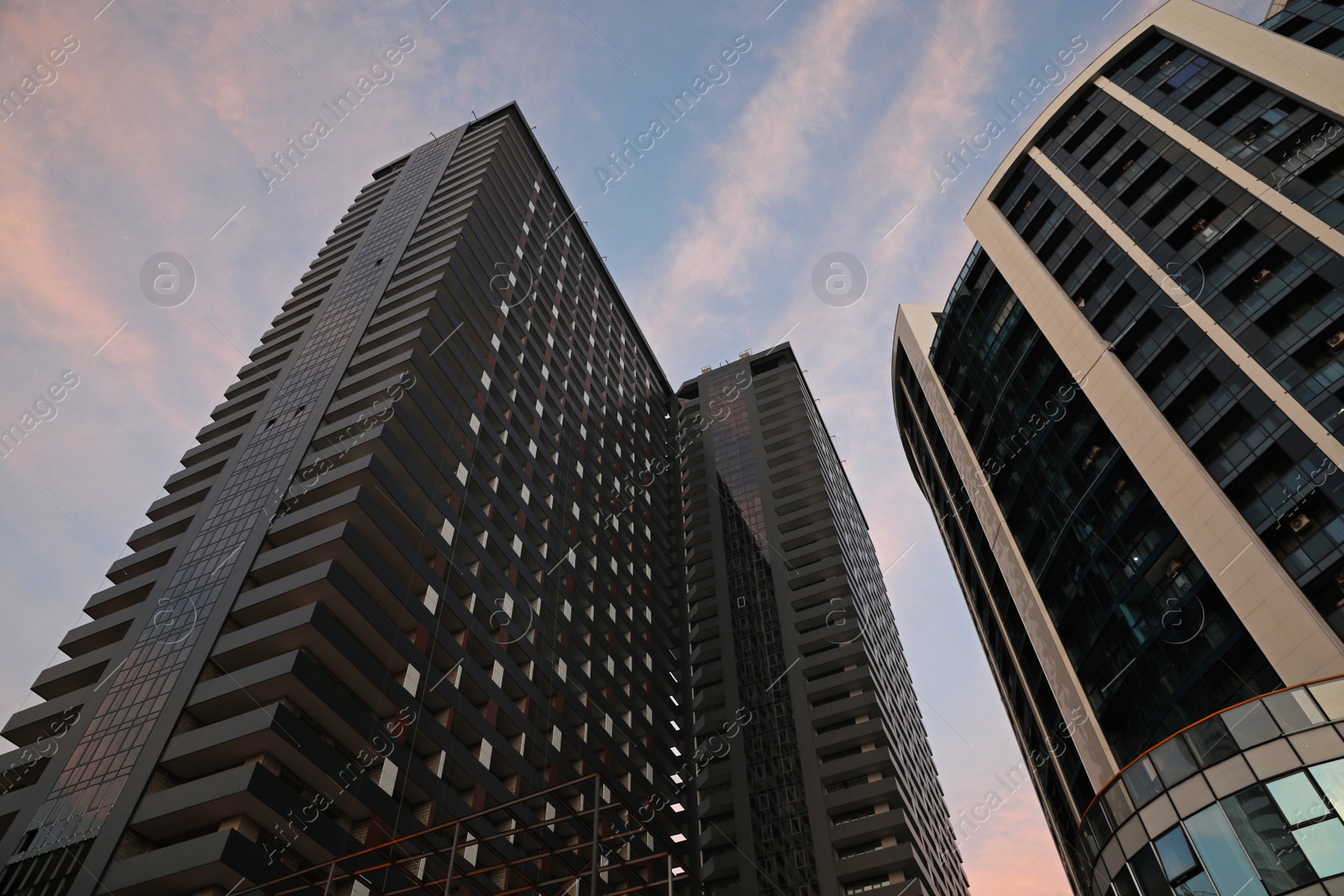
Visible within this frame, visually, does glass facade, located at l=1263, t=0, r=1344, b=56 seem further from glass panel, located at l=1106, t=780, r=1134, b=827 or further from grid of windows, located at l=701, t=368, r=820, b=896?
grid of windows, located at l=701, t=368, r=820, b=896

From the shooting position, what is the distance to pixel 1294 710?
82.9 feet

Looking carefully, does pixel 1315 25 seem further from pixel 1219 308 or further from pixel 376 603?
pixel 376 603

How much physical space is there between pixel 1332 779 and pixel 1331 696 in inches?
107

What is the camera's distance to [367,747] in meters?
34.4

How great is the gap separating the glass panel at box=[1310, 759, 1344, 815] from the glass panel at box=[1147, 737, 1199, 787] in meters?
3.09

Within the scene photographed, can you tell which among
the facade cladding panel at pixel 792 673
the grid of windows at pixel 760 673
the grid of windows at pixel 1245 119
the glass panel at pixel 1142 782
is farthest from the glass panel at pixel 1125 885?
the grid of windows at pixel 760 673

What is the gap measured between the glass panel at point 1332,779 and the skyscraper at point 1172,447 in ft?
0.21

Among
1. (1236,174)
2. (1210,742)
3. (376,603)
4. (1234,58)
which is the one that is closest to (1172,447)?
(1236,174)

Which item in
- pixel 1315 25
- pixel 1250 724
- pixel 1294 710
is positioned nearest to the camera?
pixel 1294 710

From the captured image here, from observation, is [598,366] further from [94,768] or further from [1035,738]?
[94,768]

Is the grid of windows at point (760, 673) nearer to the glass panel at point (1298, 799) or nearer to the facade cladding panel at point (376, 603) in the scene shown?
the facade cladding panel at point (376, 603)

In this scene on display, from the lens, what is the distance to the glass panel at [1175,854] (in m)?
24.9

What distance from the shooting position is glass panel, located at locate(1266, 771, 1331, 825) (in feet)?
75.5

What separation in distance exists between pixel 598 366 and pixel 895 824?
43781 mm
